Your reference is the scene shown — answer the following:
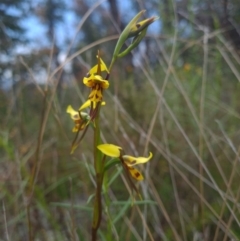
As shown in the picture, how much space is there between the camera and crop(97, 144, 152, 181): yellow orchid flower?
61 centimetres

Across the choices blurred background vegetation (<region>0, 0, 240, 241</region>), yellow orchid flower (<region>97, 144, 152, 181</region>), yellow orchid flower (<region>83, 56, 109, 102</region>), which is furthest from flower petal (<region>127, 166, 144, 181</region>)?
blurred background vegetation (<region>0, 0, 240, 241</region>)

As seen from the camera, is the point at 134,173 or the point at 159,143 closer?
the point at 134,173

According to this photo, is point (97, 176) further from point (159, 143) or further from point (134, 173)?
point (159, 143)

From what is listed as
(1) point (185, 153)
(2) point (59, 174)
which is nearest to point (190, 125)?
(1) point (185, 153)

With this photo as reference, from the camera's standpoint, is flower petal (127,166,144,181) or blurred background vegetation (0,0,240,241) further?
blurred background vegetation (0,0,240,241)

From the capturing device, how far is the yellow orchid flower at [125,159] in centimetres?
61

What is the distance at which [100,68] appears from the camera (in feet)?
2.02

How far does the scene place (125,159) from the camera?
0.65 metres

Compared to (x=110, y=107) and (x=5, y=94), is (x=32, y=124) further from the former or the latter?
(x=110, y=107)

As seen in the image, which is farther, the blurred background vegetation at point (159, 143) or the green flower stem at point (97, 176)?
the blurred background vegetation at point (159, 143)

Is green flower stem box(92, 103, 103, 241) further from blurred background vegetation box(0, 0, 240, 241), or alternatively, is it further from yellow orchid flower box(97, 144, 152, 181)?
blurred background vegetation box(0, 0, 240, 241)

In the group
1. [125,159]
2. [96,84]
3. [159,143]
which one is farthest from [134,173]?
[159,143]

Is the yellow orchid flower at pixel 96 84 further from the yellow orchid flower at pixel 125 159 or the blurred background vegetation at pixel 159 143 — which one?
the blurred background vegetation at pixel 159 143

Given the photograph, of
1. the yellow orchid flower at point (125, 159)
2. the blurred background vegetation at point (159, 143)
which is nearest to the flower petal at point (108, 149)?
the yellow orchid flower at point (125, 159)
